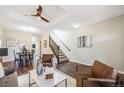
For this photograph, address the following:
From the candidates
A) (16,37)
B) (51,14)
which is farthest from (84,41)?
(16,37)

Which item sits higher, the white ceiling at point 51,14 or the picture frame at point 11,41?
the white ceiling at point 51,14

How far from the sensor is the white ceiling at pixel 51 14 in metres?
2.60

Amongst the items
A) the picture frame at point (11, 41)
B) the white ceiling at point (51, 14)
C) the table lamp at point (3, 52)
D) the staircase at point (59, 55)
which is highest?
the white ceiling at point (51, 14)

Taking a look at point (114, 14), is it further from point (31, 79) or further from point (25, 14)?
point (31, 79)

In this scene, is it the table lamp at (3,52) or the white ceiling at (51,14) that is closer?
the table lamp at (3,52)

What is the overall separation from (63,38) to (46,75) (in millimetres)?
4468

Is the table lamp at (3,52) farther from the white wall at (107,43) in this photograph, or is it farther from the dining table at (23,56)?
the white wall at (107,43)

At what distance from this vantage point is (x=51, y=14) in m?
4.21

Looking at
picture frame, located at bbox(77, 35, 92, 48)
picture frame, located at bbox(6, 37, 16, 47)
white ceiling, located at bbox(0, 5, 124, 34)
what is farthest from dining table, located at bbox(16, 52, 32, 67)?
picture frame, located at bbox(77, 35, 92, 48)

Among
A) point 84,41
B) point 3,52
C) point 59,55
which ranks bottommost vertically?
point 59,55

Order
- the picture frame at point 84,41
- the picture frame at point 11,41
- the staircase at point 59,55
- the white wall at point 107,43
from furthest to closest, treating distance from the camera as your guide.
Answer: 1. the staircase at point 59,55
2. the picture frame at point 84,41
3. the white wall at point 107,43
4. the picture frame at point 11,41

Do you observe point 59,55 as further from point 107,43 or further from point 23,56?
point 23,56

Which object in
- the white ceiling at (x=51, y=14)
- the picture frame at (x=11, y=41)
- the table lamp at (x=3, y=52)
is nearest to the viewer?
the table lamp at (x=3, y=52)

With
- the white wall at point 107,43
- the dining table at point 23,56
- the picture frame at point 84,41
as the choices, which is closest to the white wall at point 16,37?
the dining table at point 23,56
